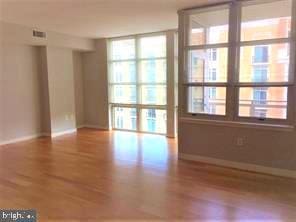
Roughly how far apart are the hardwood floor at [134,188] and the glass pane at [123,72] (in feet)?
8.13

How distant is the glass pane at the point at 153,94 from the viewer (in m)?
6.39

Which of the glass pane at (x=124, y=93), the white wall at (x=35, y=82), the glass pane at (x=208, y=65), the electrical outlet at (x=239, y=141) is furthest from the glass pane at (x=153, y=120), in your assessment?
the electrical outlet at (x=239, y=141)

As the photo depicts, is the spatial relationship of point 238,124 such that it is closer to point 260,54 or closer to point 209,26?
point 260,54

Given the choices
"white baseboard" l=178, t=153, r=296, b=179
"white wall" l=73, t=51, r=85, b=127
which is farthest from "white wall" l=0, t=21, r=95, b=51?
"white baseboard" l=178, t=153, r=296, b=179

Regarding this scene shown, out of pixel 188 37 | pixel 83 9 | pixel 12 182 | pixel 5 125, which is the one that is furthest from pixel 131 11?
pixel 5 125

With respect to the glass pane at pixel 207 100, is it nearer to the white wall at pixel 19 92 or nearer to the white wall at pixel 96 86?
the white wall at pixel 96 86

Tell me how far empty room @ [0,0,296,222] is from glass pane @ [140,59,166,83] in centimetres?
2

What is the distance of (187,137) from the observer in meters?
4.47

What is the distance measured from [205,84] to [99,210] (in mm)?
2531

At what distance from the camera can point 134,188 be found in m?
3.31

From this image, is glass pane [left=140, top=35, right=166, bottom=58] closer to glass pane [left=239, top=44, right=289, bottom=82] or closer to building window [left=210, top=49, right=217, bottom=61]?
building window [left=210, top=49, right=217, bottom=61]

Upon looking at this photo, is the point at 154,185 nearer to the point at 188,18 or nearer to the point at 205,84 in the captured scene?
the point at 205,84

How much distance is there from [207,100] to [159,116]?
2.36m

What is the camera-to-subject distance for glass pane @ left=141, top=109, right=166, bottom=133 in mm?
6498
